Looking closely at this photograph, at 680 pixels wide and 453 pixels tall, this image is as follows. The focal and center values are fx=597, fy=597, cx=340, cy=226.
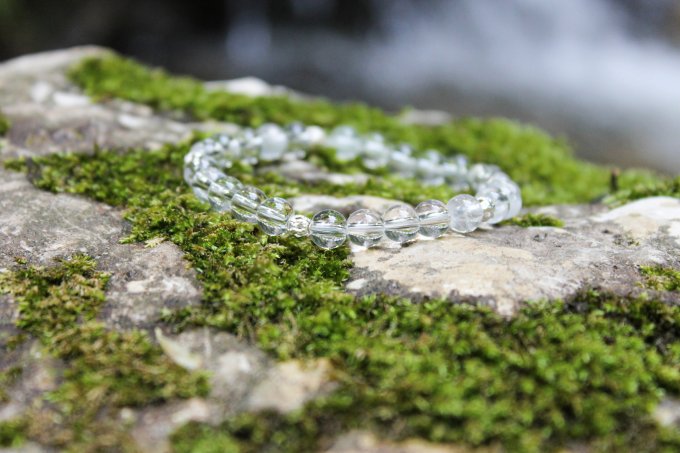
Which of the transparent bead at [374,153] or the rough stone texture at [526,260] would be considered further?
the transparent bead at [374,153]

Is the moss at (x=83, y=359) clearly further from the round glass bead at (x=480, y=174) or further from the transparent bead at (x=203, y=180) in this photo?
the round glass bead at (x=480, y=174)

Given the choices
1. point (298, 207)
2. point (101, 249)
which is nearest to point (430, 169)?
point (298, 207)

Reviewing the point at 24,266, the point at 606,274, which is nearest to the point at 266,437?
the point at 24,266

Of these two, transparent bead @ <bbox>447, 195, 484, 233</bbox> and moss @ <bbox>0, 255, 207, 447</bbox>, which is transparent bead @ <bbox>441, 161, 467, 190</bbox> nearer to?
transparent bead @ <bbox>447, 195, 484, 233</bbox>

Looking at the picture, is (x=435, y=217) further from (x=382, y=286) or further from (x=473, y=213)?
(x=382, y=286)

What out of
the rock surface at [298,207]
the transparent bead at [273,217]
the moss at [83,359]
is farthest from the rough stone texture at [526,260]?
the moss at [83,359]

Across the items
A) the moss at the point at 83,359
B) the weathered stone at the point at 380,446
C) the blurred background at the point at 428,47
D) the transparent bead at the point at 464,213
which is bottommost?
the blurred background at the point at 428,47
